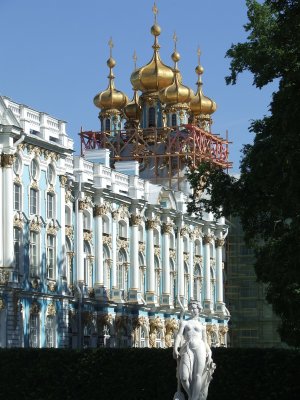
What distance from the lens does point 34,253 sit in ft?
222

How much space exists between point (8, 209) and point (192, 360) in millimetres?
25158

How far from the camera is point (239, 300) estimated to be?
107438mm

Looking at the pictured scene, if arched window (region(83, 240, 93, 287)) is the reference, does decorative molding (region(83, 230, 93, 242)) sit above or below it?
above

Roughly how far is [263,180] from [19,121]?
22190 millimetres

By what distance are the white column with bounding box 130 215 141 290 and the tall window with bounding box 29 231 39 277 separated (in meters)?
15.2

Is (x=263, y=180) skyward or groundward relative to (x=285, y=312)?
skyward

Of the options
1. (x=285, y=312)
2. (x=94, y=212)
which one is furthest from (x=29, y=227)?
(x=285, y=312)

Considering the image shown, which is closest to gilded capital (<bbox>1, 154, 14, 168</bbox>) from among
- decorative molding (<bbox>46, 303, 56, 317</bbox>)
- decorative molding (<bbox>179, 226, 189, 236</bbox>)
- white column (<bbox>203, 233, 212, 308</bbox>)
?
decorative molding (<bbox>46, 303, 56, 317</bbox>)

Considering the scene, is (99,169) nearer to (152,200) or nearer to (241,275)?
(152,200)

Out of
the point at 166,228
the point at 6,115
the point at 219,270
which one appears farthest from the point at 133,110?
the point at 6,115

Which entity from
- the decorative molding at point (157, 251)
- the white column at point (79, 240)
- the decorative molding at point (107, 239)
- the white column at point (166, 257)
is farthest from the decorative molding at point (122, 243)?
the white column at point (79, 240)

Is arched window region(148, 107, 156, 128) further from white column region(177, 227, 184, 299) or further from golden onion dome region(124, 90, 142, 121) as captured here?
white column region(177, 227, 184, 299)

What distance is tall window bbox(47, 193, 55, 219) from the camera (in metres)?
69.8

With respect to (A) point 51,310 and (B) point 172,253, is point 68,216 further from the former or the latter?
(B) point 172,253
